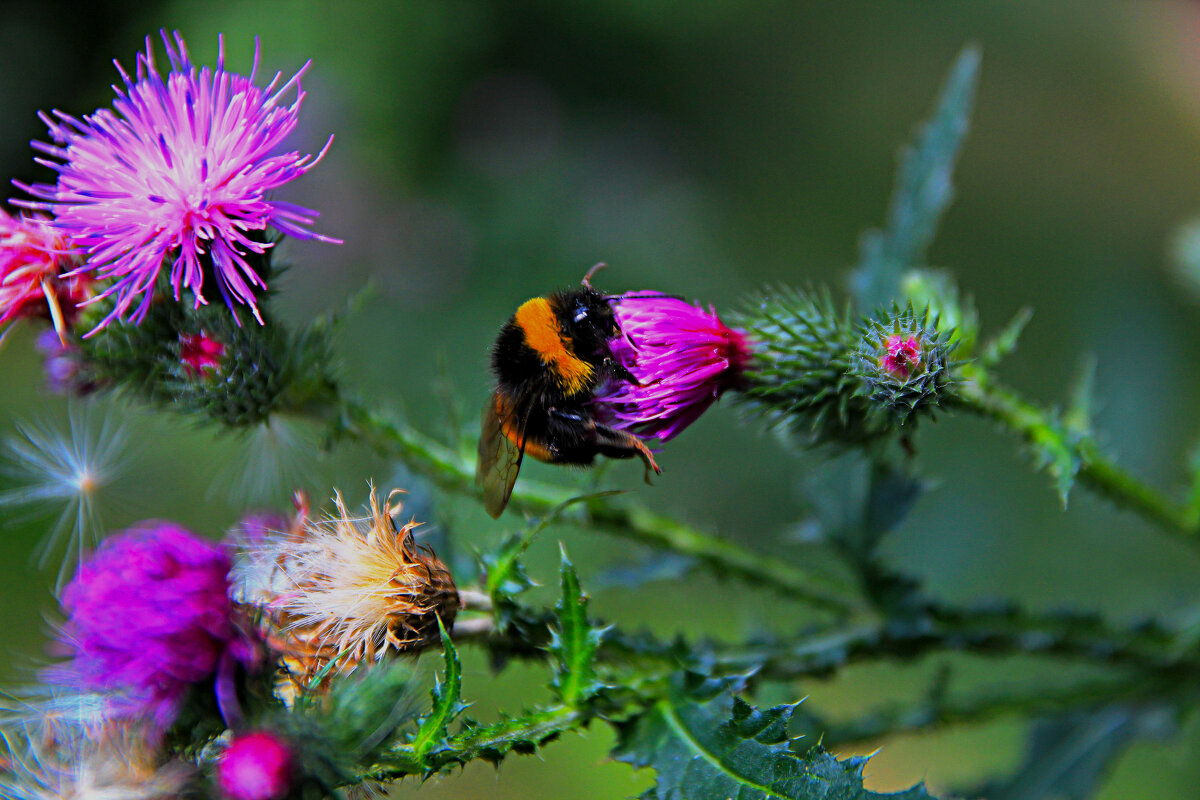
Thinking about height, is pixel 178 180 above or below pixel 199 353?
above

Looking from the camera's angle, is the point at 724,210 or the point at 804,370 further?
the point at 724,210

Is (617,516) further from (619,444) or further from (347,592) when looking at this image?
(347,592)

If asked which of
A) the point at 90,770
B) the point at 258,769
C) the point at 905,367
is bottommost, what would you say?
the point at 90,770

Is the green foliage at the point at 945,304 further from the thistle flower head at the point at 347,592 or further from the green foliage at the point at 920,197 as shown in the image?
the thistle flower head at the point at 347,592

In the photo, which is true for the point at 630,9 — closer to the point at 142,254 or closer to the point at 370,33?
the point at 370,33

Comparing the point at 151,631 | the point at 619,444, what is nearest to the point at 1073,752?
the point at 619,444

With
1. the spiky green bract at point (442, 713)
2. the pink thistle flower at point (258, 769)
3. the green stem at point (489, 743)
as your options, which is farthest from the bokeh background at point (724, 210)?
the pink thistle flower at point (258, 769)

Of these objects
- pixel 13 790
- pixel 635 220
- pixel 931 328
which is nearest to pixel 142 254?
pixel 13 790
